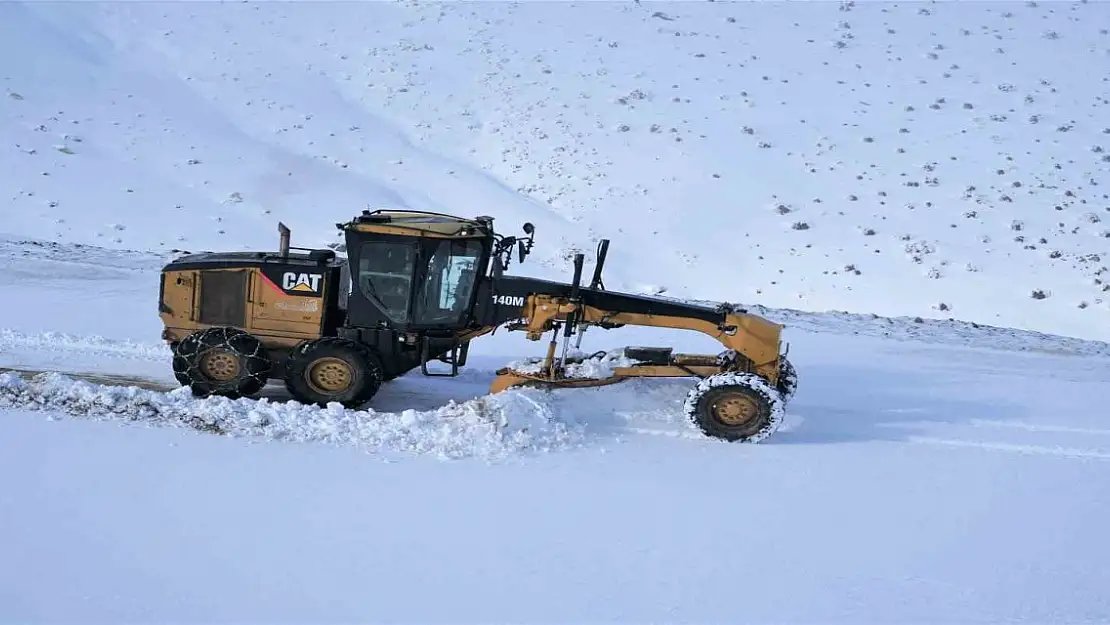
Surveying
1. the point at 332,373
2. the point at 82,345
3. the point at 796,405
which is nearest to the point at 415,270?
the point at 332,373

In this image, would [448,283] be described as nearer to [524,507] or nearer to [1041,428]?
[524,507]

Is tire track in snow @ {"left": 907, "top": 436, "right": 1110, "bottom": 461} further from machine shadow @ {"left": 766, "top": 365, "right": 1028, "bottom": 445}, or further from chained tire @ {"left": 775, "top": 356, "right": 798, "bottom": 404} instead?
chained tire @ {"left": 775, "top": 356, "right": 798, "bottom": 404}

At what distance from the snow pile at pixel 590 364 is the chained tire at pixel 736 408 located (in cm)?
120

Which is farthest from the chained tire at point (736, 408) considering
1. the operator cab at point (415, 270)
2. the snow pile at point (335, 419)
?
the operator cab at point (415, 270)

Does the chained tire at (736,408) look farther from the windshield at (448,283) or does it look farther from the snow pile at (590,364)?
the windshield at (448,283)

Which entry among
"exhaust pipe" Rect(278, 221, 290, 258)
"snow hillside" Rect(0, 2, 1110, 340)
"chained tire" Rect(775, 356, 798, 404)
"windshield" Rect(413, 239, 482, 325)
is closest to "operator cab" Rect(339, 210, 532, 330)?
"windshield" Rect(413, 239, 482, 325)

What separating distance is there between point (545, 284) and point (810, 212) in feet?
57.7

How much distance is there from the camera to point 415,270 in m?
8.86

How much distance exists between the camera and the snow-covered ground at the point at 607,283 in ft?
18.9

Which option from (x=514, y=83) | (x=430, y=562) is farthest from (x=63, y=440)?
(x=514, y=83)

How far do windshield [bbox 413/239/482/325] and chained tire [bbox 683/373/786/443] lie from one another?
2.29m

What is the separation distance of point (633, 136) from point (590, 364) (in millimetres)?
20535

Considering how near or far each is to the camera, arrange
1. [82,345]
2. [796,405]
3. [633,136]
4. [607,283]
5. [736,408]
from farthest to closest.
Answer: [633,136] < [607,283] < [82,345] < [796,405] < [736,408]

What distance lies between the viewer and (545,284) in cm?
911
